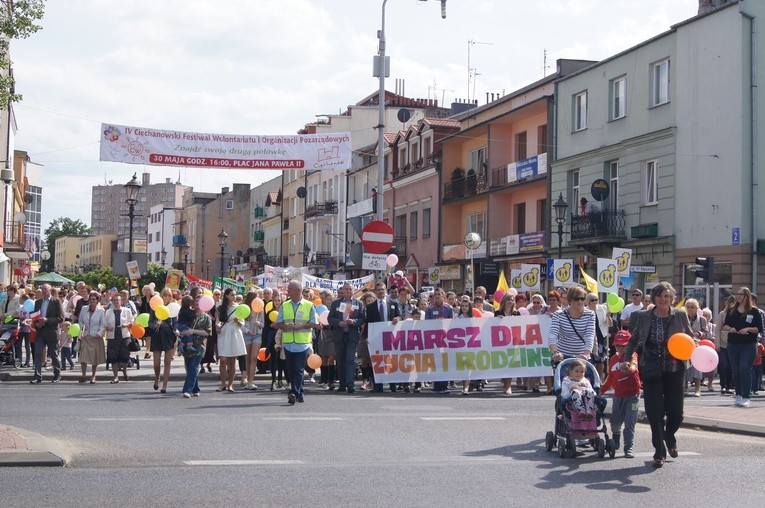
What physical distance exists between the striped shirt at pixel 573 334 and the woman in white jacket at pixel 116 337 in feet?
37.5

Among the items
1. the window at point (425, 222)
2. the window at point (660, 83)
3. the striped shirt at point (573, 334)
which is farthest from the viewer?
the window at point (425, 222)

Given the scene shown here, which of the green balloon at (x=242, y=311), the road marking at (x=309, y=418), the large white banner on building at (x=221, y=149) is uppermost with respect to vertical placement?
the large white banner on building at (x=221, y=149)

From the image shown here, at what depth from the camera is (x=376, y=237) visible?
76.7ft

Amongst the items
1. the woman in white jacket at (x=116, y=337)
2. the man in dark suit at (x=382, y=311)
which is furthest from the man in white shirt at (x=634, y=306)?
the woman in white jacket at (x=116, y=337)

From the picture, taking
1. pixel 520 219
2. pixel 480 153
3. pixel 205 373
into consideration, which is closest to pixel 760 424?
pixel 205 373

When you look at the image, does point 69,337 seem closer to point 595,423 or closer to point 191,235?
point 595,423

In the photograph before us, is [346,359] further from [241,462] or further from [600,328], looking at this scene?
[241,462]

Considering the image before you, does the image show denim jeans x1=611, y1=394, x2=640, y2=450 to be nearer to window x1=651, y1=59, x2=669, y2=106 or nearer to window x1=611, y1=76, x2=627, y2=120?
window x1=651, y1=59, x2=669, y2=106

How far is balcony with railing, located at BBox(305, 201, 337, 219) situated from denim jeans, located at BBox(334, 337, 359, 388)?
52.0 m

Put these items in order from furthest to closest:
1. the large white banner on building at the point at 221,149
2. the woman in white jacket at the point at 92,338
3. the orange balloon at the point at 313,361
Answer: the large white banner on building at the point at 221,149 < the woman in white jacket at the point at 92,338 < the orange balloon at the point at 313,361

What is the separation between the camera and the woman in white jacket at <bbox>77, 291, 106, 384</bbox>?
2134cm

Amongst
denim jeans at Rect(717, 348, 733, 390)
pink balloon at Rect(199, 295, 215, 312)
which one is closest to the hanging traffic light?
denim jeans at Rect(717, 348, 733, 390)

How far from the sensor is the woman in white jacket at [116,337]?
21.7m

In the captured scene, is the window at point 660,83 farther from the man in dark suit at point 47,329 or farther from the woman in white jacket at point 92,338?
the man in dark suit at point 47,329
